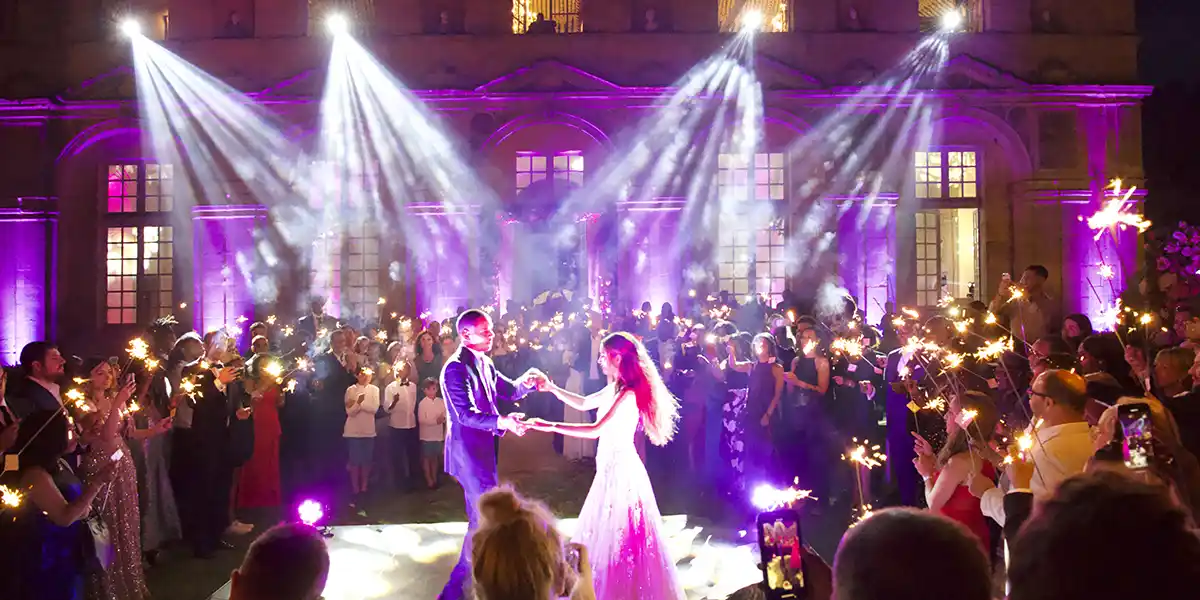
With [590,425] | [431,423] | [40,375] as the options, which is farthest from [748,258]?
[40,375]

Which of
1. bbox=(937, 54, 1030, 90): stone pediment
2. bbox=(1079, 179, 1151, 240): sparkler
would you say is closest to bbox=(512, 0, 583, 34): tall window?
bbox=(937, 54, 1030, 90): stone pediment

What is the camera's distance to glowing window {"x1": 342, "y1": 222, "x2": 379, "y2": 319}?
62.6ft

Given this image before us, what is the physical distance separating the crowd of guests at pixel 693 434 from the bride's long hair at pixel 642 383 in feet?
4.89

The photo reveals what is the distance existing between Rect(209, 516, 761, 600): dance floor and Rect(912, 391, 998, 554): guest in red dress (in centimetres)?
207

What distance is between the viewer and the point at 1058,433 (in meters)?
4.20

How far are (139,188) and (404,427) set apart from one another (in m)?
13.3

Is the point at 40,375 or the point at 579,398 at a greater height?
the point at 40,375

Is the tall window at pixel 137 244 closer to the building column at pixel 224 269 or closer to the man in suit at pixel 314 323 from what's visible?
the building column at pixel 224 269

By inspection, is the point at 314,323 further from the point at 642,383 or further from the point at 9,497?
the point at 9,497

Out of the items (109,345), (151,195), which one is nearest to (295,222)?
(151,195)

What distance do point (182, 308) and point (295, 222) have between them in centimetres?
337

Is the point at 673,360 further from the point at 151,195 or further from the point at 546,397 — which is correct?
the point at 151,195

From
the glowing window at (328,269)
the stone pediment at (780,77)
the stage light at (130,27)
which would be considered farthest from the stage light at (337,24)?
the stone pediment at (780,77)

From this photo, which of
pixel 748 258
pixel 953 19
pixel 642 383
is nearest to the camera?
pixel 642 383
